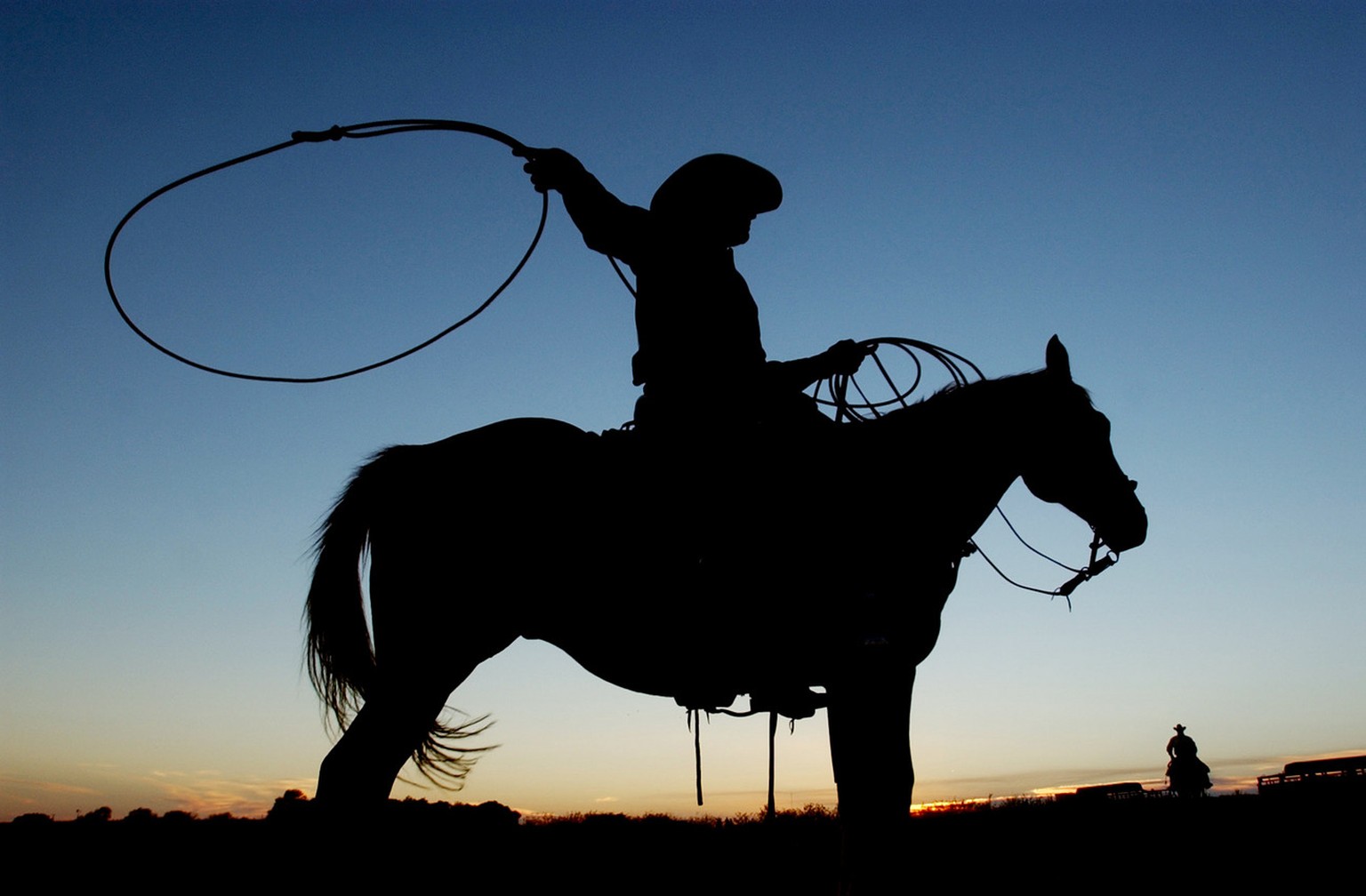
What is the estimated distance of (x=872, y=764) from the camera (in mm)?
3898

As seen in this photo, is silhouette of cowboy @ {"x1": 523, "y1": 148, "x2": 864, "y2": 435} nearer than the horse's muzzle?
Yes

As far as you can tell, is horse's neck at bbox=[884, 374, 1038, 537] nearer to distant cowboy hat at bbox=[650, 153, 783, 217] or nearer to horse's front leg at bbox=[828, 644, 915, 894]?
horse's front leg at bbox=[828, 644, 915, 894]

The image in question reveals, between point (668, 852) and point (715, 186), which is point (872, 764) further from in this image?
point (715, 186)

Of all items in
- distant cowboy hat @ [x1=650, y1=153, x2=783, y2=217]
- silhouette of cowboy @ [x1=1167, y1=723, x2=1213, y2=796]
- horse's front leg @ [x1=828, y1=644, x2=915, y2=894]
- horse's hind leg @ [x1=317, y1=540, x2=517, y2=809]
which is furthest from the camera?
silhouette of cowboy @ [x1=1167, y1=723, x2=1213, y2=796]

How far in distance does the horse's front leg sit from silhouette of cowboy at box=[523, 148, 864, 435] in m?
1.19

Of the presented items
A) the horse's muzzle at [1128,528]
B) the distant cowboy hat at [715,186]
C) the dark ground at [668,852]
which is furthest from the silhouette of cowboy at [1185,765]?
the distant cowboy hat at [715,186]

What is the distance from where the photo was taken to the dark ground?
3875 millimetres

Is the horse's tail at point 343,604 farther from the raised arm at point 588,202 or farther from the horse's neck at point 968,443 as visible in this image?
the horse's neck at point 968,443

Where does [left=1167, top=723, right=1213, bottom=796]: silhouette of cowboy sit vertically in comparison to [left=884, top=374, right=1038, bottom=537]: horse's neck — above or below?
below

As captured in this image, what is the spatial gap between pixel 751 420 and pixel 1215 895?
9.88 ft

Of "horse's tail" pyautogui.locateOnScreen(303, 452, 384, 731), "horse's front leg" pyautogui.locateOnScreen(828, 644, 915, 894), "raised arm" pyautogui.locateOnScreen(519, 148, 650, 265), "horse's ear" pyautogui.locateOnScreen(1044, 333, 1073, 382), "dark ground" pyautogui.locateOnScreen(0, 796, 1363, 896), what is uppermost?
"raised arm" pyautogui.locateOnScreen(519, 148, 650, 265)

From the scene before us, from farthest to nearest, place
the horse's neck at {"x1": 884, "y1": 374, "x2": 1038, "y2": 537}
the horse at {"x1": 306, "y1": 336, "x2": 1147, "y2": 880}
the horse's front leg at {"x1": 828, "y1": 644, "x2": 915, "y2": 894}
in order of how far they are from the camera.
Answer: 1. the horse's neck at {"x1": 884, "y1": 374, "x2": 1038, "y2": 537}
2. the horse at {"x1": 306, "y1": 336, "x2": 1147, "y2": 880}
3. the horse's front leg at {"x1": 828, "y1": 644, "x2": 915, "y2": 894}

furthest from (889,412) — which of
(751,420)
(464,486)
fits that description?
(464,486)

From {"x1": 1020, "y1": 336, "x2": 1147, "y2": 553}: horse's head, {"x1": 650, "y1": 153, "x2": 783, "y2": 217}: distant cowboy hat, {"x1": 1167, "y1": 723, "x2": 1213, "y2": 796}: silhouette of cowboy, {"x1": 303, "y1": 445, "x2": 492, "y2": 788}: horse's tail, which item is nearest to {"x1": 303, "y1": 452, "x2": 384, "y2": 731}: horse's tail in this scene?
{"x1": 303, "y1": 445, "x2": 492, "y2": 788}: horse's tail
